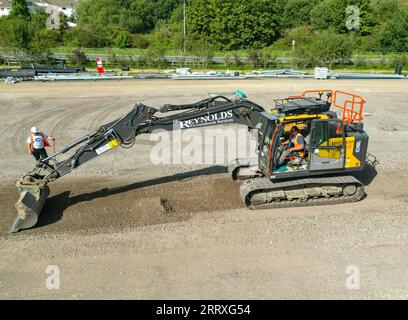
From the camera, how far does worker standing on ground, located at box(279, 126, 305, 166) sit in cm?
1006

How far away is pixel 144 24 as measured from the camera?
74438 mm

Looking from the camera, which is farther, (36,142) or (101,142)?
(36,142)

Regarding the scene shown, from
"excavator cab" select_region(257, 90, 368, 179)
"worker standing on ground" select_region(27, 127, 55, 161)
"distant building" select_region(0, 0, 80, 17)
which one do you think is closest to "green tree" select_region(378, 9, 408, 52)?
"excavator cab" select_region(257, 90, 368, 179)

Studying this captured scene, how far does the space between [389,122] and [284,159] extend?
38.2ft

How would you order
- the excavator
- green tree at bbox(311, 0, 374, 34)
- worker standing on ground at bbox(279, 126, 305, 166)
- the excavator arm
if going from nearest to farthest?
the excavator arm → the excavator → worker standing on ground at bbox(279, 126, 305, 166) → green tree at bbox(311, 0, 374, 34)

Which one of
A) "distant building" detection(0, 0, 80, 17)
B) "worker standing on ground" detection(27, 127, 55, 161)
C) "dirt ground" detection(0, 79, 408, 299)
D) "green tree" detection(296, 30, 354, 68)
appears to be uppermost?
"distant building" detection(0, 0, 80, 17)

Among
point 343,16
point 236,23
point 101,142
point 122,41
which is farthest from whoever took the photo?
point 122,41

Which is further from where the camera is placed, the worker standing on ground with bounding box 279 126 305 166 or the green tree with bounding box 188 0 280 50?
the green tree with bounding box 188 0 280 50

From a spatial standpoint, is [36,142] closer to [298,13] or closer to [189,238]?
[189,238]

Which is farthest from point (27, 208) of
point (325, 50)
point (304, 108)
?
point (325, 50)

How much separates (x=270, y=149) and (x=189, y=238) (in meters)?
3.08

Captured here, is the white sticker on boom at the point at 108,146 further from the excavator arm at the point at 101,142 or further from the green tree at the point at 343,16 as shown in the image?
the green tree at the point at 343,16

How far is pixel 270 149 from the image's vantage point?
994 cm

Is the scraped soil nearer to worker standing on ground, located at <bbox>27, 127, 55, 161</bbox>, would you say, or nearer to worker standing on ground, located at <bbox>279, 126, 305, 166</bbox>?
worker standing on ground, located at <bbox>27, 127, 55, 161</bbox>
